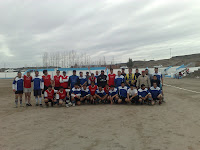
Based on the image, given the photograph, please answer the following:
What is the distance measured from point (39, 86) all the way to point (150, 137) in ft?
18.9

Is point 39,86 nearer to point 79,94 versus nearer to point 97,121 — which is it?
point 79,94

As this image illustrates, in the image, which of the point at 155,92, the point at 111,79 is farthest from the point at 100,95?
the point at 155,92

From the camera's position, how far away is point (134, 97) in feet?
25.6

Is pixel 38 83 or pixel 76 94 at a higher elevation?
pixel 38 83

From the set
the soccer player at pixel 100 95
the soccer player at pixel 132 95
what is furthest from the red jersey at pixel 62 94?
the soccer player at pixel 132 95

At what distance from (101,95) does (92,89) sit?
54 cm

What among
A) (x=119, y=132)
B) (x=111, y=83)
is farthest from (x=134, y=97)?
(x=119, y=132)

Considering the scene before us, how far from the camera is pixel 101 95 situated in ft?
→ 26.8

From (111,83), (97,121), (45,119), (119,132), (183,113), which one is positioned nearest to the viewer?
(119,132)

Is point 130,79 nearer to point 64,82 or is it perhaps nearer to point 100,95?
point 100,95

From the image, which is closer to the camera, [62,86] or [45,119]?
[45,119]

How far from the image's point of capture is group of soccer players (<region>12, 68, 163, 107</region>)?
7.73 meters

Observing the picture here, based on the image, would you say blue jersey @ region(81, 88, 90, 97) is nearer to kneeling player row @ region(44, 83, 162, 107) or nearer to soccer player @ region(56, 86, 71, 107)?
kneeling player row @ region(44, 83, 162, 107)

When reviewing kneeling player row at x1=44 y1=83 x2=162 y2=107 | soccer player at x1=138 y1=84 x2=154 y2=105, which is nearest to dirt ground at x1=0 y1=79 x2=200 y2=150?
soccer player at x1=138 y1=84 x2=154 y2=105
